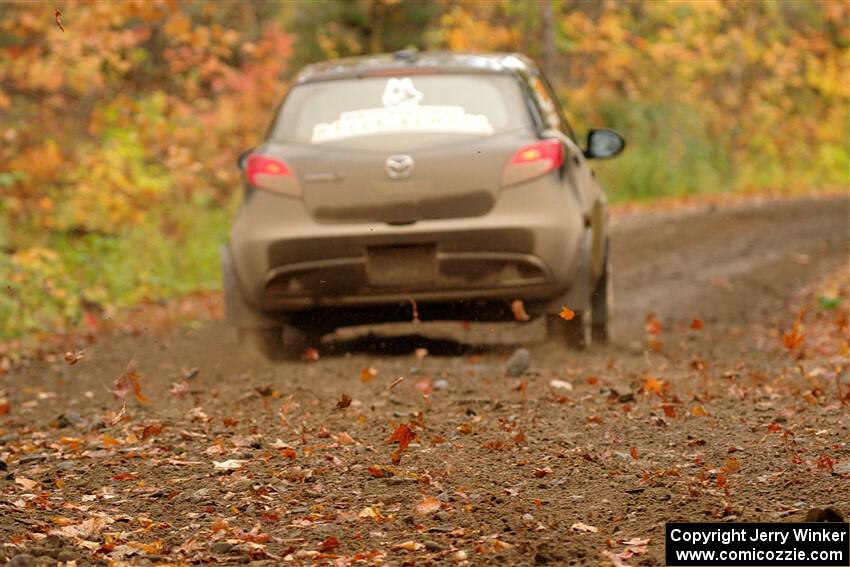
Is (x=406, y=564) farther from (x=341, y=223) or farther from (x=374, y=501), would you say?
(x=341, y=223)

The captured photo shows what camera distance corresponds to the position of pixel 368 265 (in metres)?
8.38

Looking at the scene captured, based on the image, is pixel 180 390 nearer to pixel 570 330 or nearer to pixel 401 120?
pixel 401 120

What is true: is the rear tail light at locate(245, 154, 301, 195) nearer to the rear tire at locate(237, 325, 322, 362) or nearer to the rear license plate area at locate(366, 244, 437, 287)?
the rear license plate area at locate(366, 244, 437, 287)

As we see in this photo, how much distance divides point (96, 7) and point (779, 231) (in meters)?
9.11

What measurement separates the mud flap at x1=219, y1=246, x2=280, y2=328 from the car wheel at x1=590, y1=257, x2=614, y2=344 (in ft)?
7.66

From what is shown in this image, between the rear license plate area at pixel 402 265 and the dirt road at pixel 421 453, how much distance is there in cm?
54

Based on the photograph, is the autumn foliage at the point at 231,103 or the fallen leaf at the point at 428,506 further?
the autumn foliage at the point at 231,103

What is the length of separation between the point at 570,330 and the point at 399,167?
5.22ft

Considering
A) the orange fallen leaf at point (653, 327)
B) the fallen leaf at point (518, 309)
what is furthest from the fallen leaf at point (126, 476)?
the orange fallen leaf at point (653, 327)

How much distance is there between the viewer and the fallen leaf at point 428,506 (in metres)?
5.10

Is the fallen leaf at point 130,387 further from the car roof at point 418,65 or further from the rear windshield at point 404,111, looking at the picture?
the car roof at point 418,65

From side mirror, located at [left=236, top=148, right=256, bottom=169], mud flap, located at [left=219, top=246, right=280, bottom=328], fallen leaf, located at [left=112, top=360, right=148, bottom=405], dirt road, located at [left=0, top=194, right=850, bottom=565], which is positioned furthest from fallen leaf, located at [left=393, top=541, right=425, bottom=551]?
side mirror, located at [left=236, top=148, right=256, bottom=169]

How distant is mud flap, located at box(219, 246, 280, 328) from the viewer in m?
8.91

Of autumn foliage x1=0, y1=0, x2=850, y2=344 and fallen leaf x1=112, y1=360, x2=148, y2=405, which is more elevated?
fallen leaf x1=112, y1=360, x2=148, y2=405
